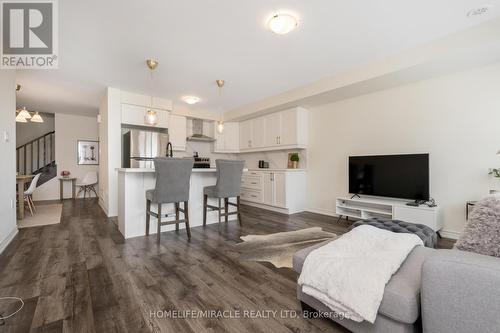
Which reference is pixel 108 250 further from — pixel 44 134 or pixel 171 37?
pixel 44 134

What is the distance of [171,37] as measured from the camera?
261cm

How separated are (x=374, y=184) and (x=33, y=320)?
419 cm

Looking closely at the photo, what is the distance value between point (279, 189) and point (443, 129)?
2.81m

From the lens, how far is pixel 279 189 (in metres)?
4.72

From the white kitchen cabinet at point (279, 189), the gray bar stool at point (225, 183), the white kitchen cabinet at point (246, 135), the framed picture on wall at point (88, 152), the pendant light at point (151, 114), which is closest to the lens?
the pendant light at point (151, 114)

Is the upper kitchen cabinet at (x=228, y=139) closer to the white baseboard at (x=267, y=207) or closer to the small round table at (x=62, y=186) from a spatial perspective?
the white baseboard at (x=267, y=207)

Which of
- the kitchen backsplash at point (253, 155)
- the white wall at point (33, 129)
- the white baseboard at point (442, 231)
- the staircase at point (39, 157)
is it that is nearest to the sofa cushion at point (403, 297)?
the white baseboard at point (442, 231)

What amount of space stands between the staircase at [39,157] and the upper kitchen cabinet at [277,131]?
5.62 metres

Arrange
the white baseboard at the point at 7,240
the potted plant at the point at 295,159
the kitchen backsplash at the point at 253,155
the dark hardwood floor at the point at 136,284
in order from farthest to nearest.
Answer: the kitchen backsplash at the point at 253,155 → the potted plant at the point at 295,159 → the white baseboard at the point at 7,240 → the dark hardwood floor at the point at 136,284

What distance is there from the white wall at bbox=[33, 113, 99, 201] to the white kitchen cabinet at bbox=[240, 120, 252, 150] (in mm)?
4669

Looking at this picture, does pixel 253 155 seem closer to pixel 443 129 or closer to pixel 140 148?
pixel 140 148

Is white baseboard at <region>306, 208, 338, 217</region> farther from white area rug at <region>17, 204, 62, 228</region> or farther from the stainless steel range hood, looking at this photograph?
white area rug at <region>17, 204, 62, 228</region>

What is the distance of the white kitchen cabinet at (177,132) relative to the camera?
215 inches

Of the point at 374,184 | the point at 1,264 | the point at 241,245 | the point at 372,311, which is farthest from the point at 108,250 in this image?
the point at 374,184
